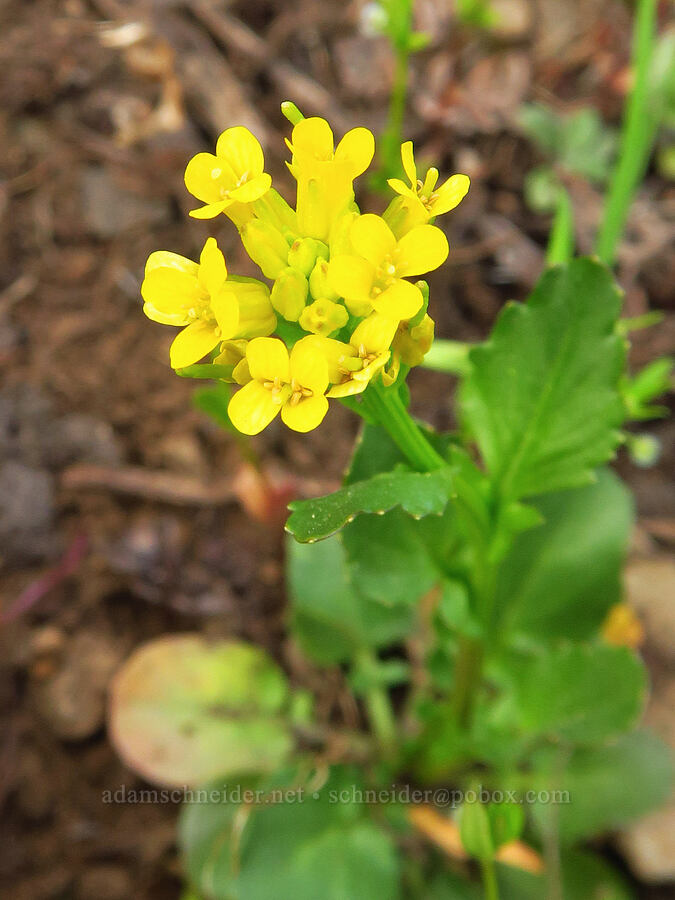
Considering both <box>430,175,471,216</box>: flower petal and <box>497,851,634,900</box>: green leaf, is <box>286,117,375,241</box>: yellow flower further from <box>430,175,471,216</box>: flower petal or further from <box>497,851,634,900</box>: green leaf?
<box>497,851,634,900</box>: green leaf

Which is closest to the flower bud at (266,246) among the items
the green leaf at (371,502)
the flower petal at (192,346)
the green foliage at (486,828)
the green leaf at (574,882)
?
the flower petal at (192,346)

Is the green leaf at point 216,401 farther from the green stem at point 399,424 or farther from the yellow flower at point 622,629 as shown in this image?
the yellow flower at point 622,629

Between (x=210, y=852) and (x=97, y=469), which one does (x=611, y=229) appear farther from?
(x=210, y=852)

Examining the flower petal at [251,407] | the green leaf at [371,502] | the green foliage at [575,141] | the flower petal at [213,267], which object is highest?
the flower petal at [213,267]

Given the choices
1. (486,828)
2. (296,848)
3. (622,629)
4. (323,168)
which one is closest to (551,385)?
(323,168)

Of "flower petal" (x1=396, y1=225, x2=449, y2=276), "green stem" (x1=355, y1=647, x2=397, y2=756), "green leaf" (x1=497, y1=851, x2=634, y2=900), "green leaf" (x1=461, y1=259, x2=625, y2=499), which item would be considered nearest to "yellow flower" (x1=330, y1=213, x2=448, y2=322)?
"flower petal" (x1=396, y1=225, x2=449, y2=276)

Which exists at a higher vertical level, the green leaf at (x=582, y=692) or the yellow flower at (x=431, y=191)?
the yellow flower at (x=431, y=191)
